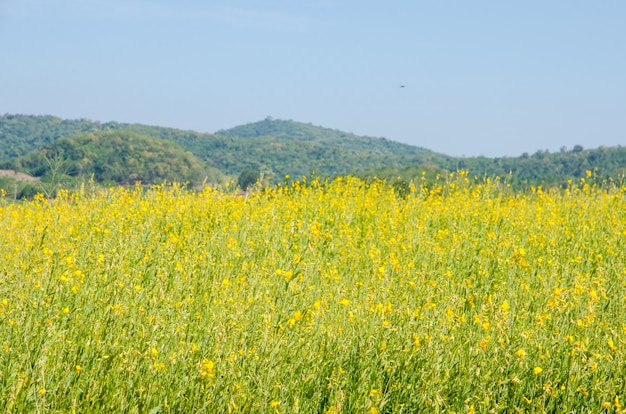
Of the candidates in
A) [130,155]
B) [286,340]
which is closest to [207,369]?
[286,340]

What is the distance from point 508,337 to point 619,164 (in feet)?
433

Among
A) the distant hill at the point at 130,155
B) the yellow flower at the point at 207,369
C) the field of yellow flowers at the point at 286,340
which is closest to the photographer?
the yellow flower at the point at 207,369

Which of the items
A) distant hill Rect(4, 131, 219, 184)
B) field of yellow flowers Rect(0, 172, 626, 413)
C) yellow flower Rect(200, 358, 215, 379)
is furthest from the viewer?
distant hill Rect(4, 131, 219, 184)

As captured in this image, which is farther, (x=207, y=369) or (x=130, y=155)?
(x=130, y=155)

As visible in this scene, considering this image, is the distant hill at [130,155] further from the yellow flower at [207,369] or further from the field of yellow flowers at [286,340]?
the yellow flower at [207,369]

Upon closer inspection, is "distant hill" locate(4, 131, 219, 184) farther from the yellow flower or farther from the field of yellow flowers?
the yellow flower

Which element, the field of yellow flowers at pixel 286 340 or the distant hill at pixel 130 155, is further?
the distant hill at pixel 130 155

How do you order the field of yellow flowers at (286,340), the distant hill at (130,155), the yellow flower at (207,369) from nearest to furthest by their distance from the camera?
the yellow flower at (207,369), the field of yellow flowers at (286,340), the distant hill at (130,155)

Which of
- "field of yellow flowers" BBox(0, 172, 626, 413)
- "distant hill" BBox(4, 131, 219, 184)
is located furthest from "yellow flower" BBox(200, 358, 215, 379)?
"distant hill" BBox(4, 131, 219, 184)

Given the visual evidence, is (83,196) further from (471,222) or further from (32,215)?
(471,222)

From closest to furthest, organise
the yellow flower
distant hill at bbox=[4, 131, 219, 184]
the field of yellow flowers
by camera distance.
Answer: the yellow flower → the field of yellow flowers → distant hill at bbox=[4, 131, 219, 184]

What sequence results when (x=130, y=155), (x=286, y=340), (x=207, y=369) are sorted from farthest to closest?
(x=130, y=155), (x=286, y=340), (x=207, y=369)

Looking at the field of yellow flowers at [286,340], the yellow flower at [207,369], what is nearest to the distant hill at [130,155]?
the field of yellow flowers at [286,340]

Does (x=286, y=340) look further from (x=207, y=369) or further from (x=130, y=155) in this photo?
(x=130, y=155)
